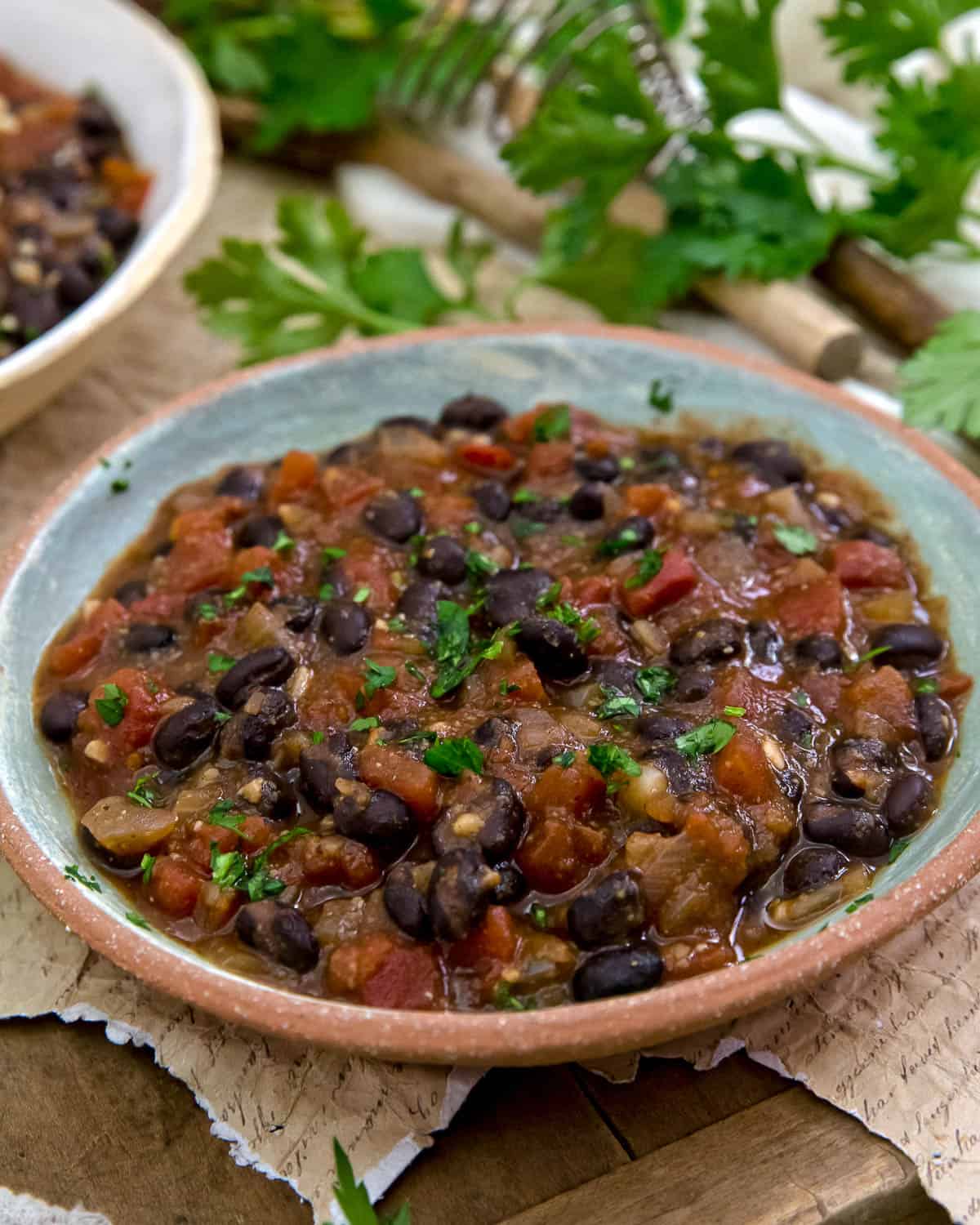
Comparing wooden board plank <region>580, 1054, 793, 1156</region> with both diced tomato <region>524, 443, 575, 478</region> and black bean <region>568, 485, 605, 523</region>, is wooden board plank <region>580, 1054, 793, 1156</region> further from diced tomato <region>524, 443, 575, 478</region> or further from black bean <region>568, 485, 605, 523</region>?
diced tomato <region>524, 443, 575, 478</region>

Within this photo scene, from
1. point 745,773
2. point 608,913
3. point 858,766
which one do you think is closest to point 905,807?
point 858,766

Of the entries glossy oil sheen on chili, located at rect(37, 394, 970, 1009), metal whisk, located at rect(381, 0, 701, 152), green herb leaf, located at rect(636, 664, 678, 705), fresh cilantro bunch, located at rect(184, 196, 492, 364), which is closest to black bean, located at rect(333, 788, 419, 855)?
glossy oil sheen on chili, located at rect(37, 394, 970, 1009)

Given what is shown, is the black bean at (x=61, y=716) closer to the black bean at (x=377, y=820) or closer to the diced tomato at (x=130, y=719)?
the diced tomato at (x=130, y=719)

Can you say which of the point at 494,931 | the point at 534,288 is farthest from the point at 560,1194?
the point at 534,288

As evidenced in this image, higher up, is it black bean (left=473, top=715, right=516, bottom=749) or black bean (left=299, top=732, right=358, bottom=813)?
black bean (left=473, top=715, right=516, bottom=749)

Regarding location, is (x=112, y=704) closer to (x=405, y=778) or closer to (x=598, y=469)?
(x=405, y=778)

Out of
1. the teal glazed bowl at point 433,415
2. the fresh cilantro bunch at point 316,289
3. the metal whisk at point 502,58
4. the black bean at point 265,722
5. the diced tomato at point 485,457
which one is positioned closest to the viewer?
the teal glazed bowl at point 433,415

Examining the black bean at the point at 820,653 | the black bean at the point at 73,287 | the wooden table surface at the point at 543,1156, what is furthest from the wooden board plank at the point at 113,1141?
the black bean at the point at 73,287
